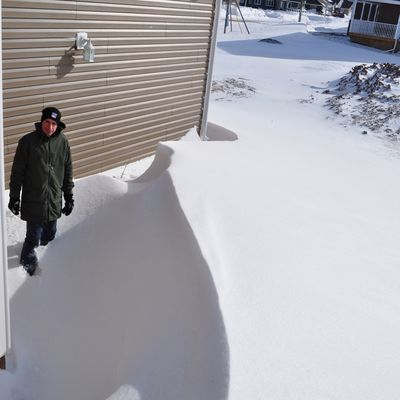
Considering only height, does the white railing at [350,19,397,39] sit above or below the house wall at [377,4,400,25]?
below

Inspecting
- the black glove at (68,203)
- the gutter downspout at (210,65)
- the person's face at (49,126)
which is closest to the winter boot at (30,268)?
the black glove at (68,203)

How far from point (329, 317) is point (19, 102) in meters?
3.92

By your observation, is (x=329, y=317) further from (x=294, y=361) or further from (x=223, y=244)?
(x=223, y=244)

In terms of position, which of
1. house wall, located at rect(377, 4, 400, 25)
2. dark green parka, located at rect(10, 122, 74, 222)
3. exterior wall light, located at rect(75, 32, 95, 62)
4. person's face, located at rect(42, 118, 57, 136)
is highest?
house wall, located at rect(377, 4, 400, 25)

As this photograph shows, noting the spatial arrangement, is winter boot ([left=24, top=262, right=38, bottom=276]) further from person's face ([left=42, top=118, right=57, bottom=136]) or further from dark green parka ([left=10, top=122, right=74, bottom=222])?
person's face ([left=42, top=118, right=57, bottom=136])

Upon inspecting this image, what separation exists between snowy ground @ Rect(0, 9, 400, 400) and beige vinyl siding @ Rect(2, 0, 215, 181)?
26.6 inches

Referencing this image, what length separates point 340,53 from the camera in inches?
1004

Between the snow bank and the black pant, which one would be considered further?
the black pant

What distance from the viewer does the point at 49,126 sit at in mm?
4375

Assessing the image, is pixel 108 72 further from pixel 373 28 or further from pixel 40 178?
pixel 373 28

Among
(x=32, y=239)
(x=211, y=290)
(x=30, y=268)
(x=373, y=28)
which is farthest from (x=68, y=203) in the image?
(x=373, y=28)

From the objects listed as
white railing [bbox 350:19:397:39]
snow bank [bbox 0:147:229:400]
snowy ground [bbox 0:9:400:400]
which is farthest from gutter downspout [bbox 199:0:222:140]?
white railing [bbox 350:19:397:39]

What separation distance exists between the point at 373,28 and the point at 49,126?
101 feet

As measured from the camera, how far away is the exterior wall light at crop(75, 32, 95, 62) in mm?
5875
